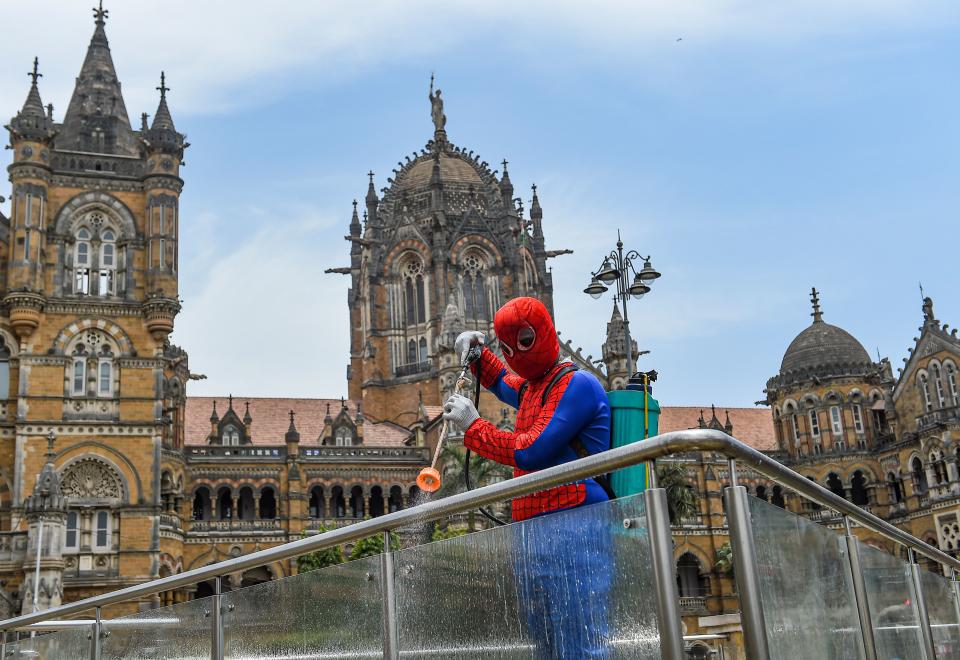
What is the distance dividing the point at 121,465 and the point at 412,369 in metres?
24.9

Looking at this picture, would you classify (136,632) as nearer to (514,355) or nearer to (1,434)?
(514,355)

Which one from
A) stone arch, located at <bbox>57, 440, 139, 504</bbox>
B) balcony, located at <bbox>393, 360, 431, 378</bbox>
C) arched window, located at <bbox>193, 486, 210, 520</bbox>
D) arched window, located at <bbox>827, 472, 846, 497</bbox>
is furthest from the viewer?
balcony, located at <bbox>393, 360, 431, 378</bbox>

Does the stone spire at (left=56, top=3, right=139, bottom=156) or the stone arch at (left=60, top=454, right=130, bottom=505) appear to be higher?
the stone spire at (left=56, top=3, right=139, bottom=156)

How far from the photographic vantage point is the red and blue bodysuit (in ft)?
13.5

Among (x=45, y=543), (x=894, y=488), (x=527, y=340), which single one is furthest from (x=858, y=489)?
(x=527, y=340)

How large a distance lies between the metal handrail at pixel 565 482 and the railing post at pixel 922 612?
12cm

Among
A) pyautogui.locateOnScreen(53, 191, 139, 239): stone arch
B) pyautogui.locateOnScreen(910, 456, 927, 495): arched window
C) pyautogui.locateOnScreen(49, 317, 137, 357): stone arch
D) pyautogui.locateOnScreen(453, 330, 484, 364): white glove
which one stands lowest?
pyautogui.locateOnScreen(453, 330, 484, 364): white glove

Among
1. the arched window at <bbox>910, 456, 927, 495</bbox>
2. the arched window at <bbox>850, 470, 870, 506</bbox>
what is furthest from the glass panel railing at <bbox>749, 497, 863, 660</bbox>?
the arched window at <bbox>850, 470, 870, 506</bbox>

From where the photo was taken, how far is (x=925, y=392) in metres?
50.2

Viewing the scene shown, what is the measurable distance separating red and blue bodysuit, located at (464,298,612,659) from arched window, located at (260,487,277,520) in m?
41.1

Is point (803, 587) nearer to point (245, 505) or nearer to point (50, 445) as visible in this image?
point (50, 445)

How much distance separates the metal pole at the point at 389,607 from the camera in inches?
185

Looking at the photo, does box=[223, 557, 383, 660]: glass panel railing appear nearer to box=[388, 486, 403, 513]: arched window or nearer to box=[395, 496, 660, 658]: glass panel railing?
box=[395, 496, 660, 658]: glass panel railing

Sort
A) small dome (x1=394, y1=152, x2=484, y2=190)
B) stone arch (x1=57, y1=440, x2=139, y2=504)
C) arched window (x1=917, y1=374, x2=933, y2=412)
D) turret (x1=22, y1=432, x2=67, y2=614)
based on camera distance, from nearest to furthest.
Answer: turret (x1=22, y1=432, x2=67, y2=614) → stone arch (x1=57, y1=440, x2=139, y2=504) → arched window (x1=917, y1=374, x2=933, y2=412) → small dome (x1=394, y1=152, x2=484, y2=190)
